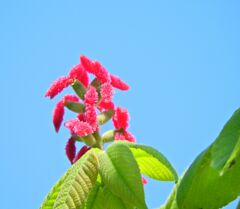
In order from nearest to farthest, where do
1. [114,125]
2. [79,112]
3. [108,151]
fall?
[108,151] < [79,112] < [114,125]

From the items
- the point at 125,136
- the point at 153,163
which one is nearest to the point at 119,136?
the point at 125,136

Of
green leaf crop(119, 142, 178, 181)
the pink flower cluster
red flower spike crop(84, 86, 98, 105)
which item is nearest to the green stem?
the pink flower cluster

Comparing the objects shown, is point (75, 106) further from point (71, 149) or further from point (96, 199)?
point (96, 199)

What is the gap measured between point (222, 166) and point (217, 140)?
0.08 meters

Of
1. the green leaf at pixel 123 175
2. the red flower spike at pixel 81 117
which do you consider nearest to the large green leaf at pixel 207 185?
the green leaf at pixel 123 175

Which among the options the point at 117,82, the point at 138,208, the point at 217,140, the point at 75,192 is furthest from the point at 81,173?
the point at 117,82

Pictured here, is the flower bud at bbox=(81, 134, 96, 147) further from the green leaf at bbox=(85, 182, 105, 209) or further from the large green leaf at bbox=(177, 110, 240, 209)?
the large green leaf at bbox=(177, 110, 240, 209)

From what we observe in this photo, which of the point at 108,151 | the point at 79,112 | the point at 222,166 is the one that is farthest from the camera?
the point at 79,112

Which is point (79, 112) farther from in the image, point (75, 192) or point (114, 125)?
point (75, 192)

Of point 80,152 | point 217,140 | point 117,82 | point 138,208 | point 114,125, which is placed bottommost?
point 138,208

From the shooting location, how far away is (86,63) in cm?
184

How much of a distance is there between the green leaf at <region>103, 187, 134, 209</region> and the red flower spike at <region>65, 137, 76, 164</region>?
589 mm

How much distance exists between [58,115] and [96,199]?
735mm

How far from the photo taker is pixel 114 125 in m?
1.95
